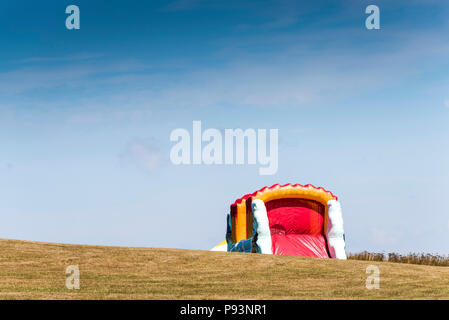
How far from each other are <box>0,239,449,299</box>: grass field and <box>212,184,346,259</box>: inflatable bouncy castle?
4.24 m

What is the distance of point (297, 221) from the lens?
18062 mm

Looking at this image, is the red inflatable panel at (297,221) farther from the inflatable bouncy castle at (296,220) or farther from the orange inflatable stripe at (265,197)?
the orange inflatable stripe at (265,197)

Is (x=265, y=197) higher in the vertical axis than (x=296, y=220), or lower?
higher

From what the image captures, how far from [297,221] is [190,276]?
297 inches

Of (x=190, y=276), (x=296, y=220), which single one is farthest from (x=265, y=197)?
(x=190, y=276)

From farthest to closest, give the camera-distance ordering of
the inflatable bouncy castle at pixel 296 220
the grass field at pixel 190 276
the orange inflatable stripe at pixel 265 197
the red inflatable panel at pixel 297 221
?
the orange inflatable stripe at pixel 265 197
the red inflatable panel at pixel 297 221
the inflatable bouncy castle at pixel 296 220
the grass field at pixel 190 276

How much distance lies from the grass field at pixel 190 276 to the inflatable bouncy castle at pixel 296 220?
424cm

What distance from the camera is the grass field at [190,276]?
9.45 m

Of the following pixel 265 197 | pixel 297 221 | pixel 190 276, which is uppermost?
pixel 265 197

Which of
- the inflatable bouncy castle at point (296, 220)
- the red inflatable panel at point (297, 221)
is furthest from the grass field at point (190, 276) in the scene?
the red inflatable panel at point (297, 221)

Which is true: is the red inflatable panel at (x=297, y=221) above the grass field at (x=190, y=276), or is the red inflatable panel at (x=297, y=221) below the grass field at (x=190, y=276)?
above

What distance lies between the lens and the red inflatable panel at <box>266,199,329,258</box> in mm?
17748

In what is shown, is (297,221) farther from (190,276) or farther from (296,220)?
(190,276)

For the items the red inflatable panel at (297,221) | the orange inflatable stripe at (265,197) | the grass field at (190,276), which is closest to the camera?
the grass field at (190,276)
